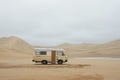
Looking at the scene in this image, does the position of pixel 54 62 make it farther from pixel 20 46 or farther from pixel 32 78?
pixel 20 46

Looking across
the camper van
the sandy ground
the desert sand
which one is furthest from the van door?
the sandy ground

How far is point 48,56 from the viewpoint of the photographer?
39906 millimetres

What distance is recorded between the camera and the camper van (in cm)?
3975

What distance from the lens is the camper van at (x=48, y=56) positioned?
130 ft

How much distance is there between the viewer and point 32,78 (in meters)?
19.2

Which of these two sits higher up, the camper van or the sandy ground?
the camper van

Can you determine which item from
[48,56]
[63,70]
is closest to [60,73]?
[63,70]

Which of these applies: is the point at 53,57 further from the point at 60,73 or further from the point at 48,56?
the point at 60,73

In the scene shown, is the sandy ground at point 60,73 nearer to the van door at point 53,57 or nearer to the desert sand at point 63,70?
the desert sand at point 63,70

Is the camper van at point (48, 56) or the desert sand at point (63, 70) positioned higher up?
the camper van at point (48, 56)

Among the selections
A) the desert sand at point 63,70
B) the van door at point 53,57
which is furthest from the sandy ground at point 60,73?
the van door at point 53,57

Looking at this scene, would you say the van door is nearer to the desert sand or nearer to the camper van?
the camper van

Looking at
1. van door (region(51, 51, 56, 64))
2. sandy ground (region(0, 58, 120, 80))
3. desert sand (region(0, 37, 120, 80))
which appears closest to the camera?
sandy ground (region(0, 58, 120, 80))

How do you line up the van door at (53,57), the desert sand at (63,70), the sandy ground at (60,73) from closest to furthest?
1. the sandy ground at (60,73)
2. the desert sand at (63,70)
3. the van door at (53,57)
